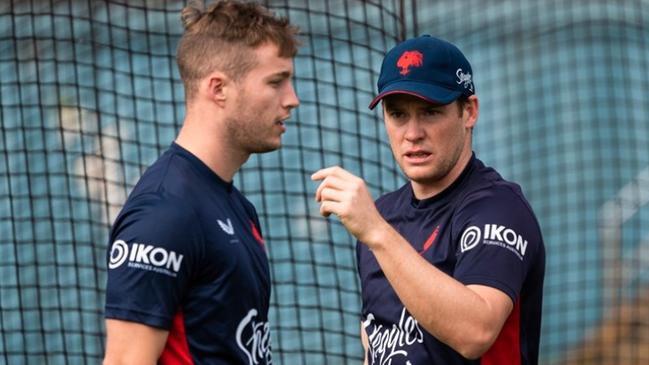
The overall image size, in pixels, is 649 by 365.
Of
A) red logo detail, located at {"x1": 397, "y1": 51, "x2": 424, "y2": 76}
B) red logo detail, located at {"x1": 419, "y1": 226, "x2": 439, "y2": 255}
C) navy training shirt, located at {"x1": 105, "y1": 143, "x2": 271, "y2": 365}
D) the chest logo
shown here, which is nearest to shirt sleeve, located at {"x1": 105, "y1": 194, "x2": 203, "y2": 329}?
navy training shirt, located at {"x1": 105, "y1": 143, "x2": 271, "y2": 365}

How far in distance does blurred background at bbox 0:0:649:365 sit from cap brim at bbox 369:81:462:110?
165 inches

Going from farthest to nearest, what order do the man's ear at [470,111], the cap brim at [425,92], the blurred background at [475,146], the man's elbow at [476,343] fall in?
1. the blurred background at [475,146]
2. the man's ear at [470,111]
3. the cap brim at [425,92]
4. the man's elbow at [476,343]

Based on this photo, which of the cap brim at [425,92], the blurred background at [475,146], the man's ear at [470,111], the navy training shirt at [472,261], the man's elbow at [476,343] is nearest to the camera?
the man's elbow at [476,343]

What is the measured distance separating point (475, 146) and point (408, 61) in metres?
5.77

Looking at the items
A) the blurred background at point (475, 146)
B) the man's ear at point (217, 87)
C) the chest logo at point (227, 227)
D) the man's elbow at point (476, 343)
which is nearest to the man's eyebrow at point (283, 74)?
the man's ear at point (217, 87)

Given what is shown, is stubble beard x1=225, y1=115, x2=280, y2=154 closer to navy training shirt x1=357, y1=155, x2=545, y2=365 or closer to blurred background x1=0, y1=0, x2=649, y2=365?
navy training shirt x1=357, y1=155, x2=545, y2=365

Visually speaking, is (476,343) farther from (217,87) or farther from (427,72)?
(217,87)

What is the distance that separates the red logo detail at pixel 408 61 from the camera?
11.8 feet

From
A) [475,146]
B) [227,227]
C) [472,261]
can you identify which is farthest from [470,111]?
[475,146]

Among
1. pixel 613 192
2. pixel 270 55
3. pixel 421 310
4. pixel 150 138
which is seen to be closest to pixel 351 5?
pixel 150 138

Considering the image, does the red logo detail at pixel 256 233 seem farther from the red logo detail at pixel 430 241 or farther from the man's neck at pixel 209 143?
→ the red logo detail at pixel 430 241

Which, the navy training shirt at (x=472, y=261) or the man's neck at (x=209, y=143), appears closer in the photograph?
the navy training shirt at (x=472, y=261)

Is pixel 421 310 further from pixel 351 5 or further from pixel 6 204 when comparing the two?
pixel 6 204

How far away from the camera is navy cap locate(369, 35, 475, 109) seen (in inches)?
139
